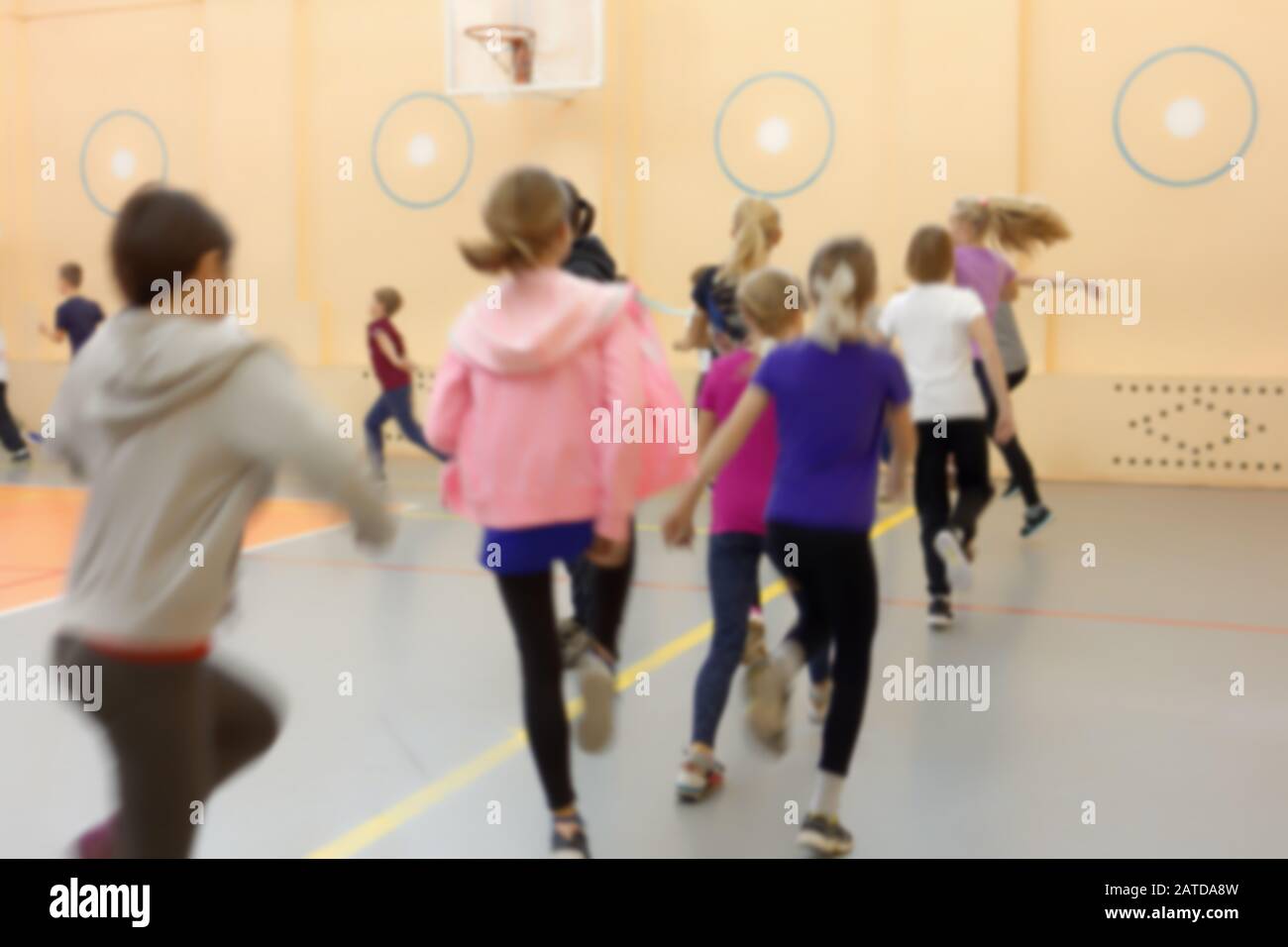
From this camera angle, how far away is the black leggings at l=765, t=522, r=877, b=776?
2924mm

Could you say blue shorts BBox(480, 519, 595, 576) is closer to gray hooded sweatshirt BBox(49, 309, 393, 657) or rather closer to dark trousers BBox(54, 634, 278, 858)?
gray hooded sweatshirt BBox(49, 309, 393, 657)

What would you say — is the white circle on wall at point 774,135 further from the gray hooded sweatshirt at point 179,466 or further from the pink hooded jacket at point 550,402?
the gray hooded sweatshirt at point 179,466

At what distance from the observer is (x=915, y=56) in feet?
29.8

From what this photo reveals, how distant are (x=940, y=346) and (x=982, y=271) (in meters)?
1.06

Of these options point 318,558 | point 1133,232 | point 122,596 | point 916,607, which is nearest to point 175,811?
point 122,596

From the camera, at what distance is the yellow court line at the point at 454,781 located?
3.09m

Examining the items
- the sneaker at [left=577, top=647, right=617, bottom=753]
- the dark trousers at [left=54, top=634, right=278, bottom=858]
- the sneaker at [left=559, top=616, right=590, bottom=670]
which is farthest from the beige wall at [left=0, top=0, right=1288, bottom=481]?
the dark trousers at [left=54, top=634, right=278, bottom=858]

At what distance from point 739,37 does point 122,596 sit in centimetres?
844

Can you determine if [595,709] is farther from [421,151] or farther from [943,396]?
[421,151]

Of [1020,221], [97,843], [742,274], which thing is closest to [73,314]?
[1020,221]

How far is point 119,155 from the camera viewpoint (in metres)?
11.8

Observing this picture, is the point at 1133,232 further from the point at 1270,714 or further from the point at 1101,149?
the point at 1270,714

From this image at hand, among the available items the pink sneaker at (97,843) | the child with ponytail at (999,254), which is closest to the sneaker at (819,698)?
the child with ponytail at (999,254)

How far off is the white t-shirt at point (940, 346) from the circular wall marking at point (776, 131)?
193 inches
